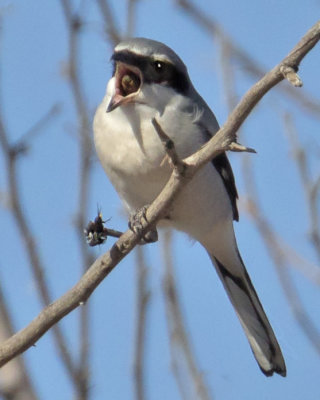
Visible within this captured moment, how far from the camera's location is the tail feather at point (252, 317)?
3502mm

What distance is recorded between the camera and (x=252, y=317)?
3.58 m

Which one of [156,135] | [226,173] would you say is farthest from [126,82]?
[226,173]

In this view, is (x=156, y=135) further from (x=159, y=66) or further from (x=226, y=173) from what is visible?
(x=226, y=173)

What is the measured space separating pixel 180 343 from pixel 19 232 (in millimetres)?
957

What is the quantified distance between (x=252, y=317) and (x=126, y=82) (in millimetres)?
1216

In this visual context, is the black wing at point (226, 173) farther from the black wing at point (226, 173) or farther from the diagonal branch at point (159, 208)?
the diagonal branch at point (159, 208)

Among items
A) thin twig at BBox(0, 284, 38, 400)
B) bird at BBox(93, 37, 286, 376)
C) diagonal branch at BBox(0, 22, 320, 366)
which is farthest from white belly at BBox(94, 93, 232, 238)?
thin twig at BBox(0, 284, 38, 400)

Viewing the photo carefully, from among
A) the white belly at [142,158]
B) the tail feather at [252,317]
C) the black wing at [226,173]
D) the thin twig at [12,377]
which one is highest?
the white belly at [142,158]

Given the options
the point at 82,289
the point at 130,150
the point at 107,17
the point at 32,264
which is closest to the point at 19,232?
the point at 32,264

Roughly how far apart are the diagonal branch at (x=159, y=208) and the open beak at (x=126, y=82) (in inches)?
21.9

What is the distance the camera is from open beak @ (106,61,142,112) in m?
3.03

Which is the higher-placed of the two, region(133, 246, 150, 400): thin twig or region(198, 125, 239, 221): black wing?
region(198, 125, 239, 221): black wing

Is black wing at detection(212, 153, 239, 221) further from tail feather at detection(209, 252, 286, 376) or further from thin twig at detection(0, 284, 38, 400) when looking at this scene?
thin twig at detection(0, 284, 38, 400)

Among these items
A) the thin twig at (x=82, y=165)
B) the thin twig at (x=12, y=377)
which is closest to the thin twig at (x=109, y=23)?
the thin twig at (x=82, y=165)
